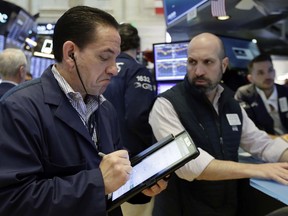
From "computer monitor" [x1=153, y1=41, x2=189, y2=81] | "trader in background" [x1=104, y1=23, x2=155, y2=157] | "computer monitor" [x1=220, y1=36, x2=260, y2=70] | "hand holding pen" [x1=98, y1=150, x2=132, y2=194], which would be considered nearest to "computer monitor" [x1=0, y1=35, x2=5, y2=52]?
"computer monitor" [x1=153, y1=41, x2=189, y2=81]

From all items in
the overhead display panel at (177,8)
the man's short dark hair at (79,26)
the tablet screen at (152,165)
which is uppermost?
the overhead display panel at (177,8)

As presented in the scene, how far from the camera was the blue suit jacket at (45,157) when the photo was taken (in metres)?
0.90

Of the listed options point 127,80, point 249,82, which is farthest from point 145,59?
point 127,80

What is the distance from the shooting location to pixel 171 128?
164 cm

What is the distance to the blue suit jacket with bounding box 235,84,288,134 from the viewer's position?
2.69 metres

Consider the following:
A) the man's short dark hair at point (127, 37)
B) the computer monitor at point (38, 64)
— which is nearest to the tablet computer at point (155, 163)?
the man's short dark hair at point (127, 37)

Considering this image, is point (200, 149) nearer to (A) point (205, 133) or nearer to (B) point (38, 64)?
(A) point (205, 133)

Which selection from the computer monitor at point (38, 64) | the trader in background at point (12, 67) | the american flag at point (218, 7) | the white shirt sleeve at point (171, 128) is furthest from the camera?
A: the computer monitor at point (38, 64)

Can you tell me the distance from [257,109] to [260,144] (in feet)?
3.00

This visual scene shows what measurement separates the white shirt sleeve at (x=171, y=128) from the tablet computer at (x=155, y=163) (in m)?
0.39

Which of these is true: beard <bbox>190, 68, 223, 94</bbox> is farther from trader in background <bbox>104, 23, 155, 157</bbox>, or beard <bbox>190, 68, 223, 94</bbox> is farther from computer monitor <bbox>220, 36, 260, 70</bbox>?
computer monitor <bbox>220, 36, 260, 70</bbox>

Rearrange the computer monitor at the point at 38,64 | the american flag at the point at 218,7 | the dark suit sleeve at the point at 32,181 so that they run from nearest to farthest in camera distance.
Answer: the dark suit sleeve at the point at 32,181 → the american flag at the point at 218,7 → the computer monitor at the point at 38,64

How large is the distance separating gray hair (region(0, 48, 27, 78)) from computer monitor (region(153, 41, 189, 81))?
1290mm

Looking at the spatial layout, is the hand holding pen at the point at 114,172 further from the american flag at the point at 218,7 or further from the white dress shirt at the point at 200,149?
the american flag at the point at 218,7
